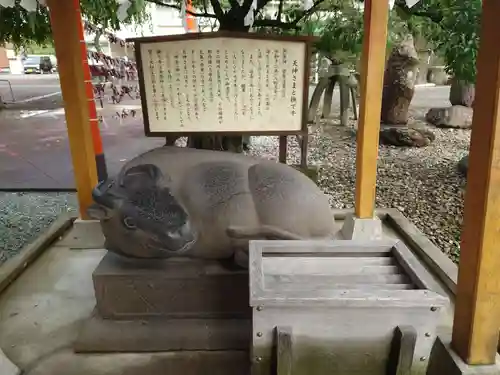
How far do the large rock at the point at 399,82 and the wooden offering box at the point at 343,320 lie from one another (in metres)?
6.27

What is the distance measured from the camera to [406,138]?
19.8ft

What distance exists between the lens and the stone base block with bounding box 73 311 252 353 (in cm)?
187

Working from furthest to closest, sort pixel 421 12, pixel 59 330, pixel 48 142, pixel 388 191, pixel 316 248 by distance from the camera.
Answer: pixel 48 142 → pixel 388 191 → pixel 421 12 → pixel 59 330 → pixel 316 248

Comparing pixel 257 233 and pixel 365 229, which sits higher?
pixel 257 233

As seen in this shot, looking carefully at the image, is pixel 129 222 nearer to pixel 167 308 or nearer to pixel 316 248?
pixel 167 308

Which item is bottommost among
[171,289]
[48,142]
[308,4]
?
[48,142]

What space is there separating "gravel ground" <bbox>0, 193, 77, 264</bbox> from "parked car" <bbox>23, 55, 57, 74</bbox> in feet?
72.3

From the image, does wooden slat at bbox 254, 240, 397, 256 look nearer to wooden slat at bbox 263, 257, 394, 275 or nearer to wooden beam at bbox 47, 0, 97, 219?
wooden slat at bbox 263, 257, 394, 275

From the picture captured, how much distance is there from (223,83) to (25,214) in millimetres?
2450

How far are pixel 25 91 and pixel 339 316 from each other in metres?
16.2

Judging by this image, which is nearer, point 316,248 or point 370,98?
point 316,248

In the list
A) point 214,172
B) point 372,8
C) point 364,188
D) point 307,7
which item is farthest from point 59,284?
point 307,7

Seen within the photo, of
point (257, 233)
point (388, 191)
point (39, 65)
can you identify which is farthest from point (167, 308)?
point (39, 65)

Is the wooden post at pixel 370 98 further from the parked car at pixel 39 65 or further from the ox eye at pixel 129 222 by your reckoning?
the parked car at pixel 39 65
